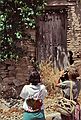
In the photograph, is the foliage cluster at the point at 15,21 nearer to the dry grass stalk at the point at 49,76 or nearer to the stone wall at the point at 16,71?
the stone wall at the point at 16,71

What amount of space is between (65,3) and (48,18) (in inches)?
27.2

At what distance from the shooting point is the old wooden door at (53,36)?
13594 millimetres

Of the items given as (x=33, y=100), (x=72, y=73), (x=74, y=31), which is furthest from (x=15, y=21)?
(x=33, y=100)

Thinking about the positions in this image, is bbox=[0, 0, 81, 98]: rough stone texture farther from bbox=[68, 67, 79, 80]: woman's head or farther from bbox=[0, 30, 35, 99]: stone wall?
bbox=[68, 67, 79, 80]: woman's head

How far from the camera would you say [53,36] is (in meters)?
13.6

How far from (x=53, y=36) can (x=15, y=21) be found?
4.13 feet

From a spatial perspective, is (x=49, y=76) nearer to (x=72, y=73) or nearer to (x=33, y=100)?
(x=72, y=73)

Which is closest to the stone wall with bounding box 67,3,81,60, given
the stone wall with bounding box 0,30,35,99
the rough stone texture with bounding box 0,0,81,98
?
the rough stone texture with bounding box 0,0,81,98

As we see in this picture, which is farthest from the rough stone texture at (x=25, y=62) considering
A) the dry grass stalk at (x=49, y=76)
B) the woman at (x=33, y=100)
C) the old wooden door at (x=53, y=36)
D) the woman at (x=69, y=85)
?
the woman at (x=33, y=100)

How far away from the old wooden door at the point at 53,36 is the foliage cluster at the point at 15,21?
40cm

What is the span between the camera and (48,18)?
1364 cm

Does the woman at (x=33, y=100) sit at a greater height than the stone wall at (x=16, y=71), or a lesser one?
greater

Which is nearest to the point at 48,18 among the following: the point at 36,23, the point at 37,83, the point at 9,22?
the point at 36,23

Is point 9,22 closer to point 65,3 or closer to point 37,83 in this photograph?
point 65,3
